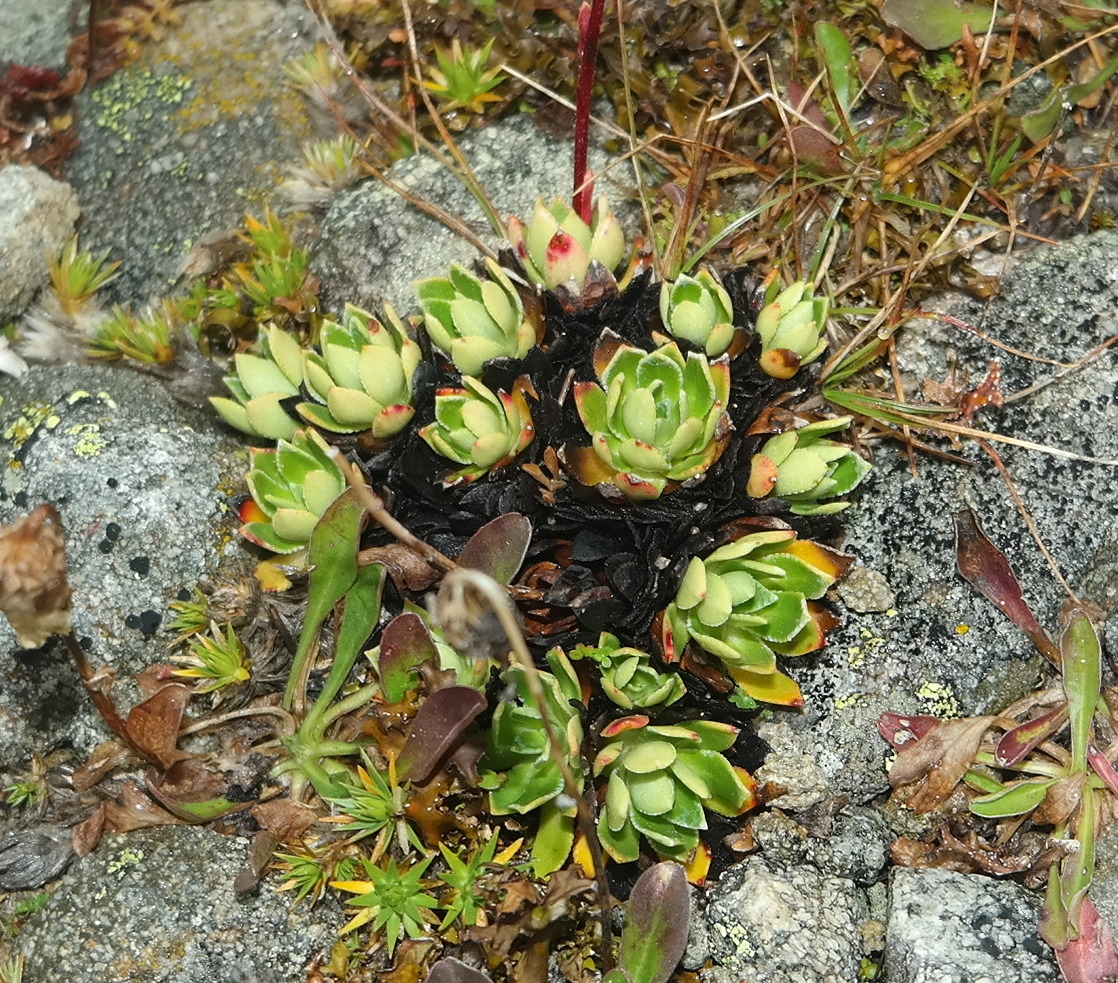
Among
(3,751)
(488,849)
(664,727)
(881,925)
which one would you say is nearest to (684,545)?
(664,727)

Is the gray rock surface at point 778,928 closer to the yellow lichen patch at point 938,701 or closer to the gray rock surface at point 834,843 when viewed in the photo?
the gray rock surface at point 834,843

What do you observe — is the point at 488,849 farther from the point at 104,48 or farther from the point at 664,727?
the point at 104,48

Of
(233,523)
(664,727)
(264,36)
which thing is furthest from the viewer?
(264,36)

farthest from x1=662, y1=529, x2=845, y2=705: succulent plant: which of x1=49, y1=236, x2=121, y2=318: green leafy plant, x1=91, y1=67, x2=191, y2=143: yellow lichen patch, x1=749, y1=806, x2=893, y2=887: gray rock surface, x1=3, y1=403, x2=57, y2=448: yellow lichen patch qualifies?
x1=91, y1=67, x2=191, y2=143: yellow lichen patch

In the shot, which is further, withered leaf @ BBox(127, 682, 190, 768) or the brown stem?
withered leaf @ BBox(127, 682, 190, 768)

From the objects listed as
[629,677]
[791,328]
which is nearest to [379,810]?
[629,677]

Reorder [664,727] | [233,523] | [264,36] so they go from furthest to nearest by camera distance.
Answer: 1. [264,36]
2. [233,523]
3. [664,727]

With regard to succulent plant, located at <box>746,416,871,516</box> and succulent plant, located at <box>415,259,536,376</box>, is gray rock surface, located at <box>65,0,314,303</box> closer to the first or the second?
succulent plant, located at <box>415,259,536,376</box>
